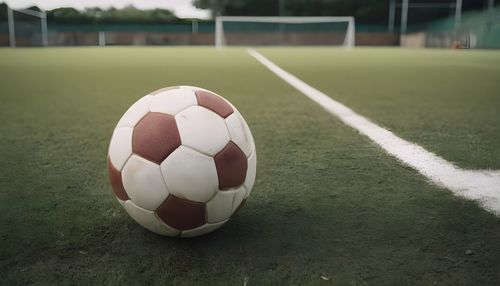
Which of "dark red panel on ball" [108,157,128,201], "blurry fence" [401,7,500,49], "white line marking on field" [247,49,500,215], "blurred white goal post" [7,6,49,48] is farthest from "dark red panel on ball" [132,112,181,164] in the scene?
"blurred white goal post" [7,6,49,48]

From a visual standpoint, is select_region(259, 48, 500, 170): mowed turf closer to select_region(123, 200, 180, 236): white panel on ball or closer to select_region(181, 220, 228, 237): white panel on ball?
select_region(181, 220, 228, 237): white panel on ball

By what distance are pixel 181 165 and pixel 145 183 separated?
6.6 inches

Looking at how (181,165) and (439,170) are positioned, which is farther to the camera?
(439,170)

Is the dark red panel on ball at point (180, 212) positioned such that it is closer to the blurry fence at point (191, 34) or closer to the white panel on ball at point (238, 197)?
the white panel on ball at point (238, 197)

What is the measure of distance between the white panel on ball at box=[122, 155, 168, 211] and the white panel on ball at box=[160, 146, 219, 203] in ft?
0.11

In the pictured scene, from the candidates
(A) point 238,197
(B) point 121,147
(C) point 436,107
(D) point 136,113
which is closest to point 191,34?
(C) point 436,107

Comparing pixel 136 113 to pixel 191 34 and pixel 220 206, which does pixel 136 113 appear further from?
pixel 191 34

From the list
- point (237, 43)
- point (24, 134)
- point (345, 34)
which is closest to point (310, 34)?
point (345, 34)

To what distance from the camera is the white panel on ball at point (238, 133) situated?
200 cm

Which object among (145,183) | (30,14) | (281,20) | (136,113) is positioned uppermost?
(30,14)

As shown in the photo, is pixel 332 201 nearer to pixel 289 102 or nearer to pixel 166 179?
pixel 166 179

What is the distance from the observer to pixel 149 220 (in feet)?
6.29

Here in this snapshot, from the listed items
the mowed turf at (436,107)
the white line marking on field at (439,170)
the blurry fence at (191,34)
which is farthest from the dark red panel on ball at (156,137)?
the blurry fence at (191,34)

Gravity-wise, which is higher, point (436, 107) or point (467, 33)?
point (467, 33)
